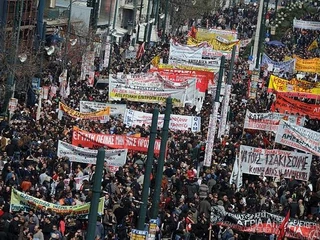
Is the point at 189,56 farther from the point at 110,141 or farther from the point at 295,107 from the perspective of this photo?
the point at 110,141

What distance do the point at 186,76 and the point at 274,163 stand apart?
1714cm

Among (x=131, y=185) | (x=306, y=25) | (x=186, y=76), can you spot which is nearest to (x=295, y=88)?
(x=186, y=76)

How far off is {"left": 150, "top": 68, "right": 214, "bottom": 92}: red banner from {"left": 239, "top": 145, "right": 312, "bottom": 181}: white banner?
1573cm

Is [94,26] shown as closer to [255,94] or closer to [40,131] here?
[255,94]

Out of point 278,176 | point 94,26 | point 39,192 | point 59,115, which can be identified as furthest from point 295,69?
point 39,192

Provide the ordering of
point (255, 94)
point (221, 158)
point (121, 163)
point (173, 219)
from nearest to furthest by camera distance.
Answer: point (173, 219) → point (121, 163) → point (221, 158) → point (255, 94)

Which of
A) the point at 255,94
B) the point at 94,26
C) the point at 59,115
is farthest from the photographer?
the point at 94,26

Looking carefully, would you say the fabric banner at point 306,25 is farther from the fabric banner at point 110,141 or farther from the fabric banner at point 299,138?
the fabric banner at point 110,141

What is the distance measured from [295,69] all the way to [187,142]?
24.5 meters

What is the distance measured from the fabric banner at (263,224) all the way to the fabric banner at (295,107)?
1570cm

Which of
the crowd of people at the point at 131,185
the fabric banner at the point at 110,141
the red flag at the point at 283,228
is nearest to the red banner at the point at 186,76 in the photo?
the crowd of people at the point at 131,185

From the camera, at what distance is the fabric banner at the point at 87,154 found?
2911 centimetres

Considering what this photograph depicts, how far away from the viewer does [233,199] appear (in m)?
26.8

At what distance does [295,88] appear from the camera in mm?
46688
